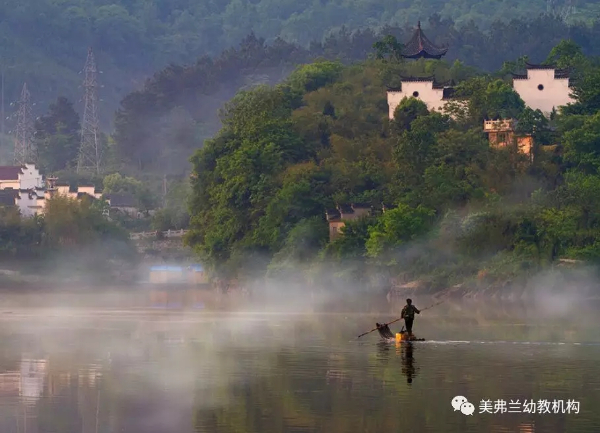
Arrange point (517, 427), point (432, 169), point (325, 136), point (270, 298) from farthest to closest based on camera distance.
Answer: point (325, 136), point (432, 169), point (270, 298), point (517, 427)

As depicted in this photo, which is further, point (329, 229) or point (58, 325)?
point (329, 229)

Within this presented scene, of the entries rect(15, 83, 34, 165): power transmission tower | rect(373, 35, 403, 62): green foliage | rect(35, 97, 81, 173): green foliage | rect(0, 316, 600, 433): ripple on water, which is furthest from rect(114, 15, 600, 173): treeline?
rect(0, 316, 600, 433): ripple on water

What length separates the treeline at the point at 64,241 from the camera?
4437 inches

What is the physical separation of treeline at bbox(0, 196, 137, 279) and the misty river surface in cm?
6299

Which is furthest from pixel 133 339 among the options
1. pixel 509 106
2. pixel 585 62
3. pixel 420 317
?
pixel 585 62

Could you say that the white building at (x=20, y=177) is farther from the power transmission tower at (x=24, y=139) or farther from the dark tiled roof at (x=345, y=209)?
the dark tiled roof at (x=345, y=209)

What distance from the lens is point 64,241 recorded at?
115 m

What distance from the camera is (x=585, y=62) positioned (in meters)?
102

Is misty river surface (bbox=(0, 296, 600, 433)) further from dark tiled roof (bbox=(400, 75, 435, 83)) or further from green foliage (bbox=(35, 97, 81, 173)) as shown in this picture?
green foliage (bbox=(35, 97, 81, 173))

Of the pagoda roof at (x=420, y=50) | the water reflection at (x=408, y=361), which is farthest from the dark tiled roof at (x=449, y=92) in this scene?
the water reflection at (x=408, y=361)

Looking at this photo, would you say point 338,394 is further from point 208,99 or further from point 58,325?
point 208,99

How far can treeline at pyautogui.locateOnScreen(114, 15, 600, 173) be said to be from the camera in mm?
181125

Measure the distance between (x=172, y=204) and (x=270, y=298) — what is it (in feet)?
207

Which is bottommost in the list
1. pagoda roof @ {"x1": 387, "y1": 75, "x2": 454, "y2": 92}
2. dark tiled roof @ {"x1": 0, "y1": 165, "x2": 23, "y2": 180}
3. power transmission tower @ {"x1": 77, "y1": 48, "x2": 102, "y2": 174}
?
pagoda roof @ {"x1": 387, "y1": 75, "x2": 454, "y2": 92}
